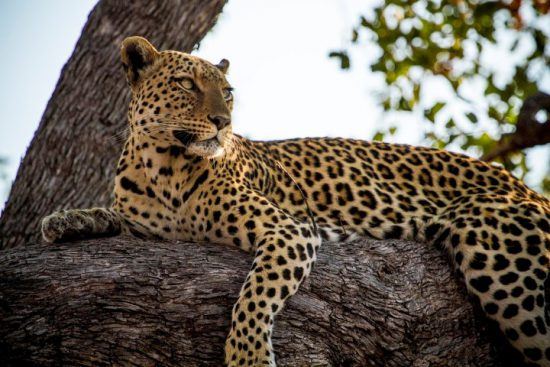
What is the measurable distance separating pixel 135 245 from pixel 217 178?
112cm

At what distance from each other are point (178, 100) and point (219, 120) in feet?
1.52

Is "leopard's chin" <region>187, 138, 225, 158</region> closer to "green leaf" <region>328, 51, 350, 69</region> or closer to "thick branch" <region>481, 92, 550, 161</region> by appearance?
"thick branch" <region>481, 92, 550, 161</region>

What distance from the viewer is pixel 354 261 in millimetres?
6305

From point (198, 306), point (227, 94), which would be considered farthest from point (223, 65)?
point (198, 306)

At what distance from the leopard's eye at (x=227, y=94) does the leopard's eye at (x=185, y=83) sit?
342mm

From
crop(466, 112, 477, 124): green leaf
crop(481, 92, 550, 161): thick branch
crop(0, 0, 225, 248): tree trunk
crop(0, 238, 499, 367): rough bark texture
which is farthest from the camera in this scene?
crop(466, 112, 477, 124): green leaf

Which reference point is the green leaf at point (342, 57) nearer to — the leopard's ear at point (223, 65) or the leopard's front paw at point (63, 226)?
the leopard's ear at point (223, 65)

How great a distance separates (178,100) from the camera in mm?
6832

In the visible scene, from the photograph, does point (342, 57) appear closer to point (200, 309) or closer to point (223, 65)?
point (223, 65)

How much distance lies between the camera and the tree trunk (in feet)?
25.8

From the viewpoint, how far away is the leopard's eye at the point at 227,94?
23.7 feet

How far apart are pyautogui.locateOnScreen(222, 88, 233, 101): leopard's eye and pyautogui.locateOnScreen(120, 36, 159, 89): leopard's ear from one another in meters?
0.71

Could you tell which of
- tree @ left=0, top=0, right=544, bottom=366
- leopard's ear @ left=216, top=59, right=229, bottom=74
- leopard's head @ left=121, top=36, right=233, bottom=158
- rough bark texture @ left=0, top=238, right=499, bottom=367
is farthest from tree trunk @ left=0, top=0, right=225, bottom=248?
rough bark texture @ left=0, top=238, right=499, bottom=367

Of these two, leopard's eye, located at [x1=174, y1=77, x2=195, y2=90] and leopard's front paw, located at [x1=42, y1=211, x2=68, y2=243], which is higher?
leopard's eye, located at [x1=174, y1=77, x2=195, y2=90]
